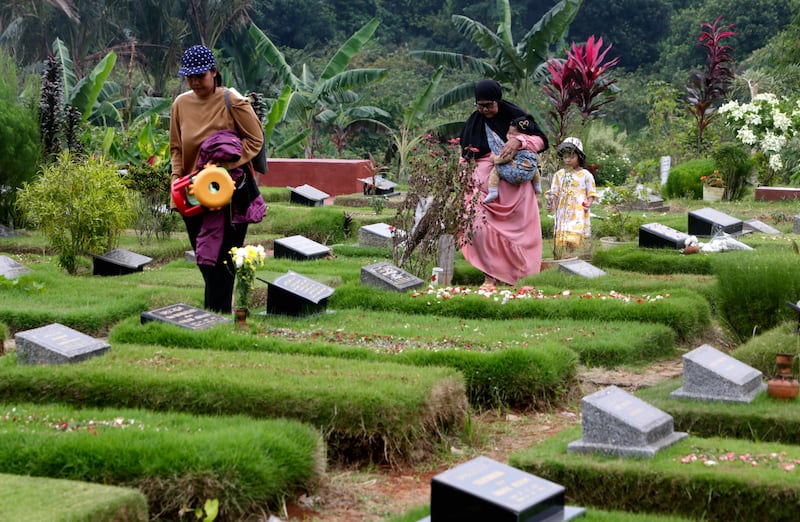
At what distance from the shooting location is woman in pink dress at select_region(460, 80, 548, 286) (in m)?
11.9

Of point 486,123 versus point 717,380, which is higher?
point 486,123

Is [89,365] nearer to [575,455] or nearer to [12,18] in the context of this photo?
[575,455]

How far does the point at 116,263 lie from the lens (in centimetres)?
1232

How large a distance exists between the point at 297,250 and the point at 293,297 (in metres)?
3.99

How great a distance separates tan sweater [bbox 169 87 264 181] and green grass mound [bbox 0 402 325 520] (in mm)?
3900

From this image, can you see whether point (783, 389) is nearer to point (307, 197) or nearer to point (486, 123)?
point (486, 123)

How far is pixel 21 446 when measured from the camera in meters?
5.79

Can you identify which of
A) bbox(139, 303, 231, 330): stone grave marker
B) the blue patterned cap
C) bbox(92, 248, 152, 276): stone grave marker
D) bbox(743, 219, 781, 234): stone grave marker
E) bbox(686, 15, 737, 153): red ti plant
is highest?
bbox(686, 15, 737, 153): red ti plant

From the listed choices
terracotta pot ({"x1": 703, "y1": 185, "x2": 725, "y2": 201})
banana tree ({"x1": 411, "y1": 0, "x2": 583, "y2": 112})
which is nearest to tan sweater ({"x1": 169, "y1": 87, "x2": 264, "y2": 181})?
terracotta pot ({"x1": 703, "y1": 185, "x2": 725, "y2": 201})

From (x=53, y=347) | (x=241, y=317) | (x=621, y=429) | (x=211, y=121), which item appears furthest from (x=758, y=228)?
(x=53, y=347)

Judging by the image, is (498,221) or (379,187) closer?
(498,221)

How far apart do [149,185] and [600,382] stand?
26.3 feet

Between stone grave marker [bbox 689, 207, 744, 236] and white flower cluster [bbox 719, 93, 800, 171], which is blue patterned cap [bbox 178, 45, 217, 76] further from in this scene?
white flower cluster [bbox 719, 93, 800, 171]

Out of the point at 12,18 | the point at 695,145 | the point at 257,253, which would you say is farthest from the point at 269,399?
the point at 12,18
